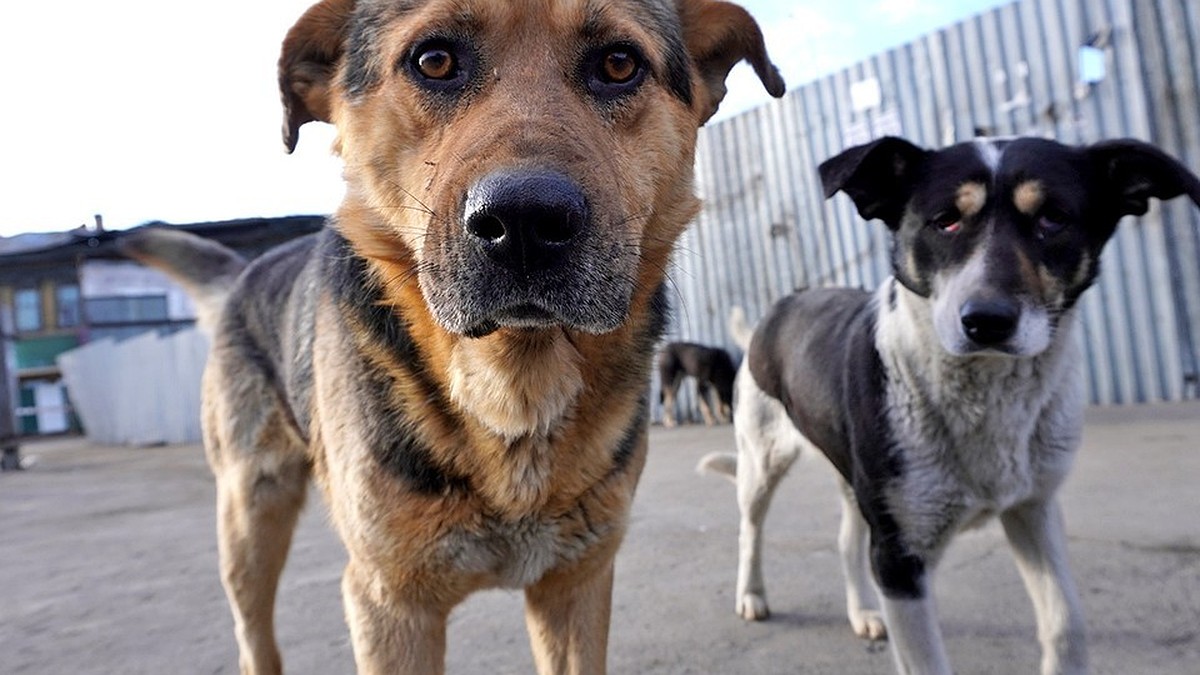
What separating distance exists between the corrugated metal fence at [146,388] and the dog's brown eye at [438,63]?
15.5 m

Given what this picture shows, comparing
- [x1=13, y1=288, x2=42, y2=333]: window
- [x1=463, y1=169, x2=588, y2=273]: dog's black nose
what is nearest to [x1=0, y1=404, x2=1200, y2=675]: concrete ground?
[x1=463, y1=169, x2=588, y2=273]: dog's black nose

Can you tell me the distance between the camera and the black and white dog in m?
2.27

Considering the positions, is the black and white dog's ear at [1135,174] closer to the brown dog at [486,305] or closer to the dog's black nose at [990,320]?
the dog's black nose at [990,320]

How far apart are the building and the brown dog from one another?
32.0 metres

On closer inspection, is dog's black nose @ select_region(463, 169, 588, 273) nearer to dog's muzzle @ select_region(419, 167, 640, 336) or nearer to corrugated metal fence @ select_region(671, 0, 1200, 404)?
dog's muzzle @ select_region(419, 167, 640, 336)

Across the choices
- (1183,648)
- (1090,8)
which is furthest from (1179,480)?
(1090,8)

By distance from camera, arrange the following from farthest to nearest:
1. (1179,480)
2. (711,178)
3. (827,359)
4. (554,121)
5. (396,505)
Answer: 1. (711,178)
2. (1179,480)
3. (827,359)
4. (396,505)
5. (554,121)

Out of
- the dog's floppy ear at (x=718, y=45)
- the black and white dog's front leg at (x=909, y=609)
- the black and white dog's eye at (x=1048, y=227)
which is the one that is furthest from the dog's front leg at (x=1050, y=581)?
the dog's floppy ear at (x=718, y=45)

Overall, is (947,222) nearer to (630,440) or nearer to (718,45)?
(718,45)

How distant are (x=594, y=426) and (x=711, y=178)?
836cm

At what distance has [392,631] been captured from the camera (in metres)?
1.82

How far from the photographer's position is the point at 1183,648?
95.9 inches

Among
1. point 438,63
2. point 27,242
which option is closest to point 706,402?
point 438,63

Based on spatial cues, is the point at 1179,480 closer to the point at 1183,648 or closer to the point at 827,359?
the point at 1183,648
